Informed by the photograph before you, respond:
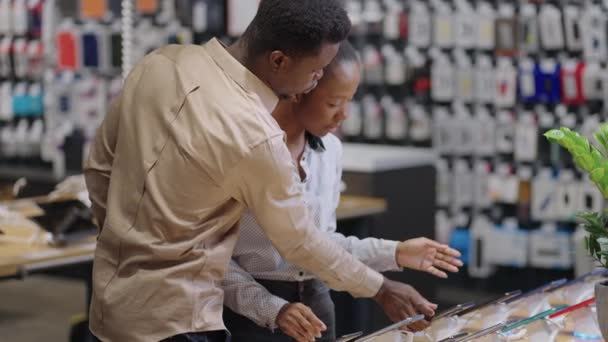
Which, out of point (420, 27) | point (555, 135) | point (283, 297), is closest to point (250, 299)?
point (283, 297)

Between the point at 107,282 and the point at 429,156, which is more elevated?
the point at 107,282

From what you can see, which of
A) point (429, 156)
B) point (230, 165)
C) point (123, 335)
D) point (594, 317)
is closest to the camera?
point (230, 165)

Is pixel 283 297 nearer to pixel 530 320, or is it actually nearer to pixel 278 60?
pixel 530 320

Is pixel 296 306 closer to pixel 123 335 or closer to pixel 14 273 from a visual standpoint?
pixel 123 335

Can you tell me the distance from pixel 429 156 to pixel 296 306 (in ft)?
14.4

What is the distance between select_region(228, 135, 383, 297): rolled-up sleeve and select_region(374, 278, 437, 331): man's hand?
0.35 m

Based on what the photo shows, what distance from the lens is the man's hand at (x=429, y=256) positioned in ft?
9.16

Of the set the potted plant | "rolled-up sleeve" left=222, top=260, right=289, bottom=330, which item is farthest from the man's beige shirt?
the potted plant

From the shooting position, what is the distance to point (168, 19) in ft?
29.6

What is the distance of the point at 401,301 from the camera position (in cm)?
287

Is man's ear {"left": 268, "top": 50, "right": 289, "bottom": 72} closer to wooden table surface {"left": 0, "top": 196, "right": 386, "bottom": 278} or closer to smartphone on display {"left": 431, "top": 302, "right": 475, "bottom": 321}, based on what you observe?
smartphone on display {"left": 431, "top": 302, "right": 475, "bottom": 321}

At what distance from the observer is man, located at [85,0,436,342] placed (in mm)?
2326

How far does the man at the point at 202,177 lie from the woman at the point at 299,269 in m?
0.27

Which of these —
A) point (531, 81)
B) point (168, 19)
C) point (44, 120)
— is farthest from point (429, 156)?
point (44, 120)
